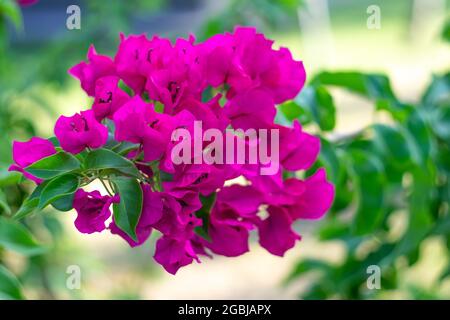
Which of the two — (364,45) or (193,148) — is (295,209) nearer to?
(193,148)

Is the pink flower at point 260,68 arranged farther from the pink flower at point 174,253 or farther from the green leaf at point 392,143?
the green leaf at point 392,143

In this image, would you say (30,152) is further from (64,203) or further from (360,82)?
(360,82)

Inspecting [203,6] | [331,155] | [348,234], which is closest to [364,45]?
[203,6]

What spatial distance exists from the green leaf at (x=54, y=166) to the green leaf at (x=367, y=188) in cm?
47

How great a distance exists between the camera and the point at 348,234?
1330 millimetres

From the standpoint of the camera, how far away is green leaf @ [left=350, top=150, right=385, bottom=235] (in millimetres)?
985

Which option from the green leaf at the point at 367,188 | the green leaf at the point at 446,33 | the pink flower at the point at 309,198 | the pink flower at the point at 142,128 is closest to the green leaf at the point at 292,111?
the green leaf at the point at 367,188

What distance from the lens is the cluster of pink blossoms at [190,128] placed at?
579 millimetres

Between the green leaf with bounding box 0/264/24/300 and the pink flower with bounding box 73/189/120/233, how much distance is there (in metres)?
0.20

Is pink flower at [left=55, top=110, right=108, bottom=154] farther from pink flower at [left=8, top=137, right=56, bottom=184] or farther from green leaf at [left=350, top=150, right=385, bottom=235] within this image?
green leaf at [left=350, top=150, right=385, bottom=235]

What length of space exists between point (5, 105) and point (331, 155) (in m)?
0.75

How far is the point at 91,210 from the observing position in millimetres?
591
